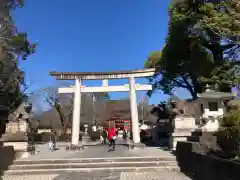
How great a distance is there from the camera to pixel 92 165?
10148 millimetres

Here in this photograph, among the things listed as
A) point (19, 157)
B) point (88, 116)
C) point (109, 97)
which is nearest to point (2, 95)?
point (19, 157)

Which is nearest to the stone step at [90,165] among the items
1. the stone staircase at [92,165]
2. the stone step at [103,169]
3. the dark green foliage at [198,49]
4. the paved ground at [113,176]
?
the stone staircase at [92,165]

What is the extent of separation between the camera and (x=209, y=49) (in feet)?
68.4

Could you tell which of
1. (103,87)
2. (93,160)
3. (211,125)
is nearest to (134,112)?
(103,87)

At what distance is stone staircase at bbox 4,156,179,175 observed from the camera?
973 centimetres

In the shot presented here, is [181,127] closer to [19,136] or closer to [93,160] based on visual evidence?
[93,160]

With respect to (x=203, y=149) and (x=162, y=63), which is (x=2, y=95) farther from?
(x=203, y=149)

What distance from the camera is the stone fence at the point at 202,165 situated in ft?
17.6

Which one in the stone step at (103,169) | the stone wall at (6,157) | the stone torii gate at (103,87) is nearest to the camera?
the stone wall at (6,157)

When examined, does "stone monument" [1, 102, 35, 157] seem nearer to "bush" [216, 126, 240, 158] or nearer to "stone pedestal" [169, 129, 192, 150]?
"stone pedestal" [169, 129, 192, 150]

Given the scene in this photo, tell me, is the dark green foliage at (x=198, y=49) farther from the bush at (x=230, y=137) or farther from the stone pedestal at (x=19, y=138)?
the stone pedestal at (x=19, y=138)

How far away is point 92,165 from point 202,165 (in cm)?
475

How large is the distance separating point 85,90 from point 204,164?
1263 cm

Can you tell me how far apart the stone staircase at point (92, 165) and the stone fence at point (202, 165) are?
0.69 metres
